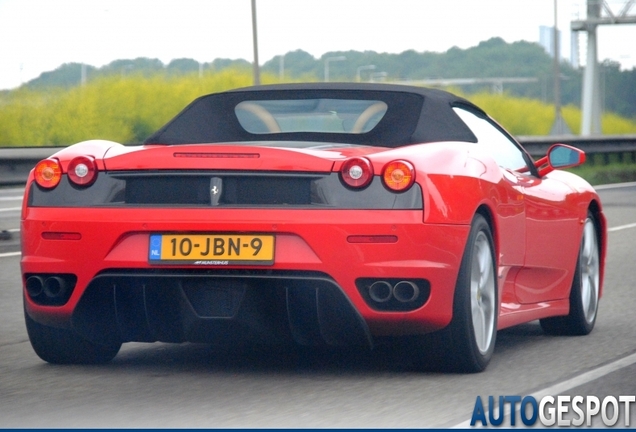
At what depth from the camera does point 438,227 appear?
5387 millimetres


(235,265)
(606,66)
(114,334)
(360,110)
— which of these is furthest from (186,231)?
(606,66)

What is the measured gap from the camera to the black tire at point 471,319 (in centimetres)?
550

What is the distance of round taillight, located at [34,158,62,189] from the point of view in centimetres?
562

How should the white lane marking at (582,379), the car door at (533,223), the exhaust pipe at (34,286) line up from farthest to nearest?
the car door at (533,223) < the exhaust pipe at (34,286) < the white lane marking at (582,379)

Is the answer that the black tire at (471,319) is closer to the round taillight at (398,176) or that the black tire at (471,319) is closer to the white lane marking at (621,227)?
the round taillight at (398,176)

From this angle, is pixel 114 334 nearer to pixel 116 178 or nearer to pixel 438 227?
pixel 116 178

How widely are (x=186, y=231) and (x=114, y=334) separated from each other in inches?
23.8

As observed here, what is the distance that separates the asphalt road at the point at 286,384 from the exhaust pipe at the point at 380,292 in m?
0.35

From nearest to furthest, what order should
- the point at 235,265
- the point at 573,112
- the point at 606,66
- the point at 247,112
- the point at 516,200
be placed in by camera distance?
the point at 235,265
the point at 516,200
the point at 247,112
the point at 573,112
the point at 606,66

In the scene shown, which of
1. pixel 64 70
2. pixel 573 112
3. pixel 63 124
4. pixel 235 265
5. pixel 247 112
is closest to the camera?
pixel 235 265

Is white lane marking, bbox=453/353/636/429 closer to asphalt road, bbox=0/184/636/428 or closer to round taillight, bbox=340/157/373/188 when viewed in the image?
asphalt road, bbox=0/184/636/428

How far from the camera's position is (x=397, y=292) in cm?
536

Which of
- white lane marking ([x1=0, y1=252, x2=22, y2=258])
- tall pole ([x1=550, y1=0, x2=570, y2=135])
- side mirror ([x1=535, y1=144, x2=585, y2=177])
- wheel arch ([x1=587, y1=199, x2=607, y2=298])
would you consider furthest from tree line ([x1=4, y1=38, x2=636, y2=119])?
side mirror ([x1=535, y1=144, x2=585, y2=177])

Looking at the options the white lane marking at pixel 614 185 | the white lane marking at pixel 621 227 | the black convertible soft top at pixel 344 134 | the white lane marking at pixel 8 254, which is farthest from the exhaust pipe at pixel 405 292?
the white lane marking at pixel 614 185
